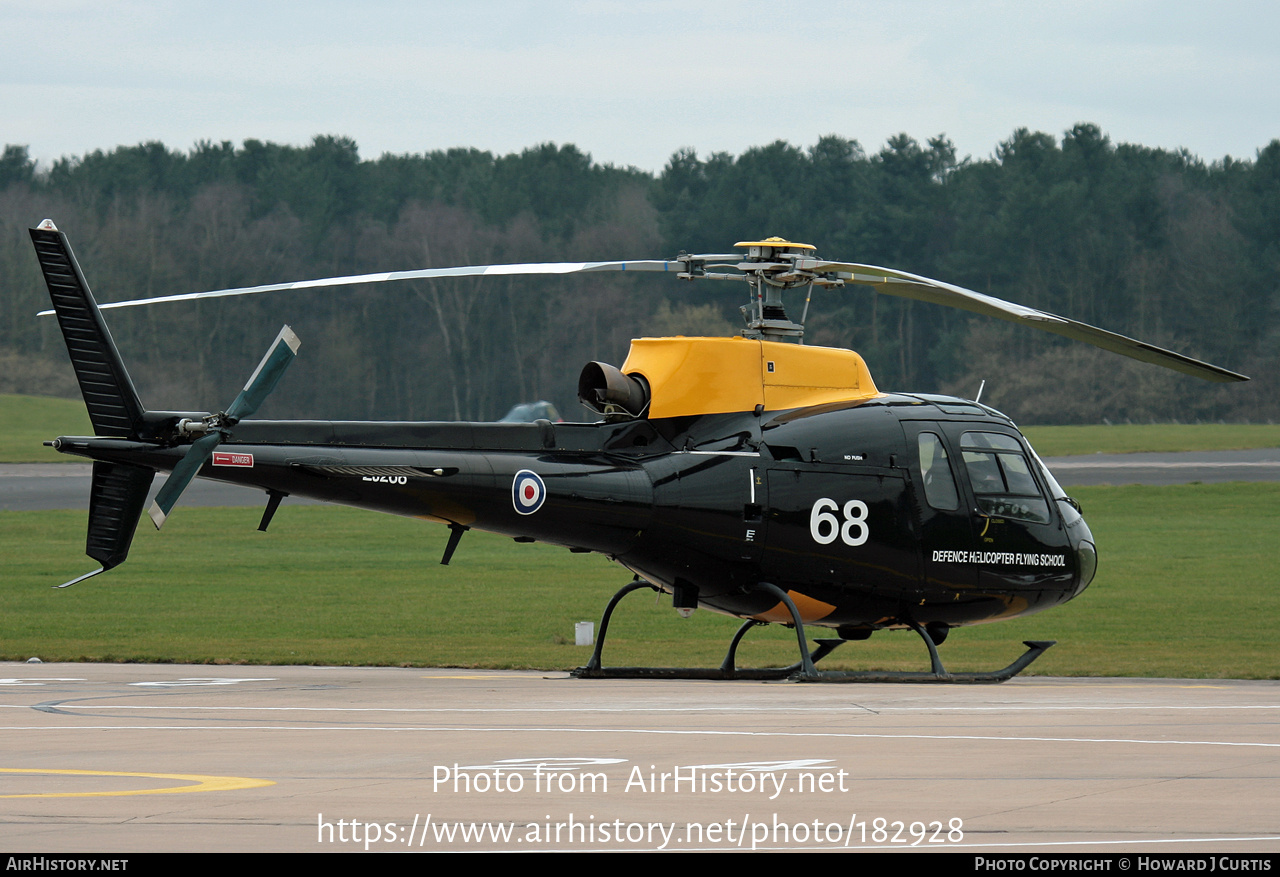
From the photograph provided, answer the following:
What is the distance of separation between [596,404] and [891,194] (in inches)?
4298

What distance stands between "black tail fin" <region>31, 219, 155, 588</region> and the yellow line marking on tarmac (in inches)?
207

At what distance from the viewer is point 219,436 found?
1425 centimetres

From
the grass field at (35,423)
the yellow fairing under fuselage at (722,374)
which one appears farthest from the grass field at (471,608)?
the grass field at (35,423)

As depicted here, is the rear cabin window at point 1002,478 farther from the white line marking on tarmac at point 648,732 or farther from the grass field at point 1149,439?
the grass field at point 1149,439

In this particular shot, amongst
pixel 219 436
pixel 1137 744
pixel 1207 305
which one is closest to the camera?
pixel 1137 744

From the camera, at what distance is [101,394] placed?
1437 centimetres

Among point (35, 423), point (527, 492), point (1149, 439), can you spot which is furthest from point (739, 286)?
point (527, 492)

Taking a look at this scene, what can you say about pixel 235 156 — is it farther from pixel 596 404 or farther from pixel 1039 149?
pixel 596 404

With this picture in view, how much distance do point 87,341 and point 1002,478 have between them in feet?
30.5

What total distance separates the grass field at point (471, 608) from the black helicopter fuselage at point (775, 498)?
2.27m

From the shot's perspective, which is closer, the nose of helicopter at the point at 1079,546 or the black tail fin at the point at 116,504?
the black tail fin at the point at 116,504

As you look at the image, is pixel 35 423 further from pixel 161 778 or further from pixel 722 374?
pixel 161 778

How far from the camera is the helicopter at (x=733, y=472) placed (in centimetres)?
1442

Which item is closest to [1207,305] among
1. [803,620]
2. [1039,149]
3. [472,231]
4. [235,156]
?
[1039,149]
